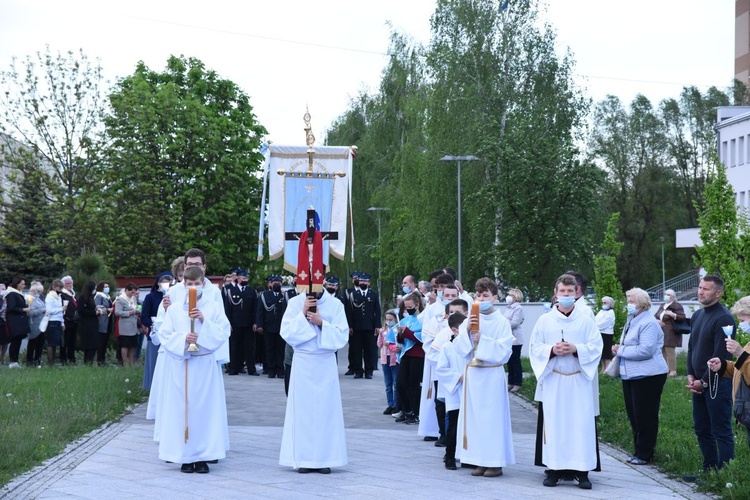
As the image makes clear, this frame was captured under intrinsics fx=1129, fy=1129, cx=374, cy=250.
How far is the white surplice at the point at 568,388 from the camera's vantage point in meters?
10.5

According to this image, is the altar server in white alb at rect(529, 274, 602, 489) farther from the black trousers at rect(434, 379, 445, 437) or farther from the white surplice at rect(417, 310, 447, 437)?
the white surplice at rect(417, 310, 447, 437)

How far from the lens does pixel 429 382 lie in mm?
13609

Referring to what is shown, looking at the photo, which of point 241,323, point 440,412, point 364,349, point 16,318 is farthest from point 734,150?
point 440,412

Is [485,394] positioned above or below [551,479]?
above

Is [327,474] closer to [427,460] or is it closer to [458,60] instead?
[427,460]

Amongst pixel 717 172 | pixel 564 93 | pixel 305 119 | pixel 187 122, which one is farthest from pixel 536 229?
pixel 305 119

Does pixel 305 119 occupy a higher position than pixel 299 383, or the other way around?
pixel 305 119

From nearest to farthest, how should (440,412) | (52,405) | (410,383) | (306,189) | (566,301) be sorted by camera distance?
(566,301)
(440,412)
(306,189)
(52,405)
(410,383)

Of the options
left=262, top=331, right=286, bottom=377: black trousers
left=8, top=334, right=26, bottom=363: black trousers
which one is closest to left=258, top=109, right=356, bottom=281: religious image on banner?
left=262, top=331, right=286, bottom=377: black trousers

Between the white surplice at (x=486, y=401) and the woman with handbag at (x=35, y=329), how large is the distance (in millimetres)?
13500

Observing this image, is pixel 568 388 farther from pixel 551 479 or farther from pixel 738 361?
pixel 738 361

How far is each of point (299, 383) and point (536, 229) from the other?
26413mm

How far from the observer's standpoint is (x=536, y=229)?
3697cm

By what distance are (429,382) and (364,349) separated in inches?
383
